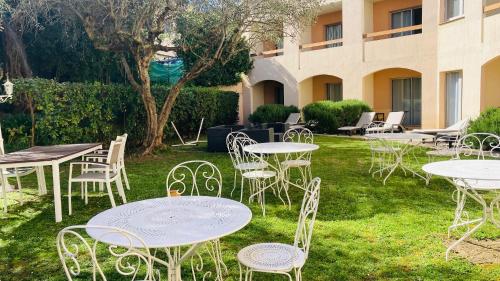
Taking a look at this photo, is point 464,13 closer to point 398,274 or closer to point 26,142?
point 398,274

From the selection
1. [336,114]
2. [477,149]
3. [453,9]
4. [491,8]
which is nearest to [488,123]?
[477,149]

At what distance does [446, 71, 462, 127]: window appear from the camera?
1309 centimetres

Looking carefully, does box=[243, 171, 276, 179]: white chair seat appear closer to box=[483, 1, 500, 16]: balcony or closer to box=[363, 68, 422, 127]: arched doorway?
box=[483, 1, 500, 16]: balcony

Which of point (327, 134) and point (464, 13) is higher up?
point (464, 13)

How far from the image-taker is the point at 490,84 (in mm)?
12109

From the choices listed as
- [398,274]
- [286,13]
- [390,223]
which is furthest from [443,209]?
[286,13]

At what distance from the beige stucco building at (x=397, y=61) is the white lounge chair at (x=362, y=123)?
1638 mm

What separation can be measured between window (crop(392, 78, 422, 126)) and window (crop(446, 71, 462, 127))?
284 cm

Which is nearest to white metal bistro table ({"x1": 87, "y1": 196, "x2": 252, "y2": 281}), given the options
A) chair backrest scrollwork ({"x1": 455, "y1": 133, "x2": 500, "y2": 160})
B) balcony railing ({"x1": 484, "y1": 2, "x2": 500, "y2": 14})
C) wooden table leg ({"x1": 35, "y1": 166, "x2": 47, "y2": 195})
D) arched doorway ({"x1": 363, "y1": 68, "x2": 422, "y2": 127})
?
chair backrest scrollwork ({"x1": 455, "y1": 133, "x2": 500, "y2": 160})

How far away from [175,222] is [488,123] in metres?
9.56

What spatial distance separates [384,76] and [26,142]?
534 inches

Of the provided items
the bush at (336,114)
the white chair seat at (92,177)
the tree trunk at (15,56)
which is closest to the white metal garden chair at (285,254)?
the white chair seat at (92,177)

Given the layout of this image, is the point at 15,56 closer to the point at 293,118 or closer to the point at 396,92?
the point at 293,118

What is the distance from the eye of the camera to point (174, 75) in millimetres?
18328
